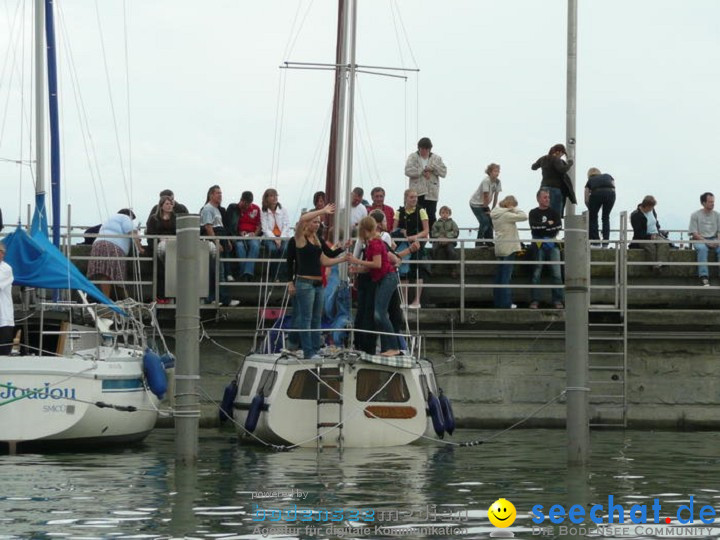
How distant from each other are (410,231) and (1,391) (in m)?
8.64

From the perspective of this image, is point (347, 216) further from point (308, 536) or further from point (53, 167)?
point (308, 536)

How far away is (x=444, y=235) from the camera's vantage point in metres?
28.5

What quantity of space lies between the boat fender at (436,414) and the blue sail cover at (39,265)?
479 cm

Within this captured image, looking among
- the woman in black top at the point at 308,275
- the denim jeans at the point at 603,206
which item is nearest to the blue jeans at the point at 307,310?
the woman in black top at the point at 308,275

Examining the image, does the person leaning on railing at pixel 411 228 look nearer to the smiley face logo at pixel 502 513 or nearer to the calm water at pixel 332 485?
the calm water at pixel 332 485

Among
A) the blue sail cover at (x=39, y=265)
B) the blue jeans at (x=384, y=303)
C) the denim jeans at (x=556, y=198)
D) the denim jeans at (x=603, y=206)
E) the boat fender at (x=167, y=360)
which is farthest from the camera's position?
the denim jeans at (x=603, y=206)

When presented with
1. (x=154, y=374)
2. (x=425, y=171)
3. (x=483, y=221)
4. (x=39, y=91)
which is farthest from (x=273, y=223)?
(x=154, y=374)

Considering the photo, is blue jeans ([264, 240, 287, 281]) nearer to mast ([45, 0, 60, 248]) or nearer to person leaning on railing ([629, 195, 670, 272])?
mast ([45, 0, 60, 248])

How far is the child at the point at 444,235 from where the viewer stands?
2844 centimetres

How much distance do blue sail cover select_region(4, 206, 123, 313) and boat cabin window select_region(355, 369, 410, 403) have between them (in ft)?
13.3

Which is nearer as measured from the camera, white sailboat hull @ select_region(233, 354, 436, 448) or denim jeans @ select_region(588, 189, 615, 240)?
white sailboat hull @ select_region(233, 354, 436, 448)

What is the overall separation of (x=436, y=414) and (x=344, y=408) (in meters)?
1.52

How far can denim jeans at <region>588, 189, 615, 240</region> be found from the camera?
29.6 m

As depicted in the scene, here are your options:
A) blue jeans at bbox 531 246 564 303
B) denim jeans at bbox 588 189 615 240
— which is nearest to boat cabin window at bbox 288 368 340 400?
blue jeans at bbox 531 246 564 303
